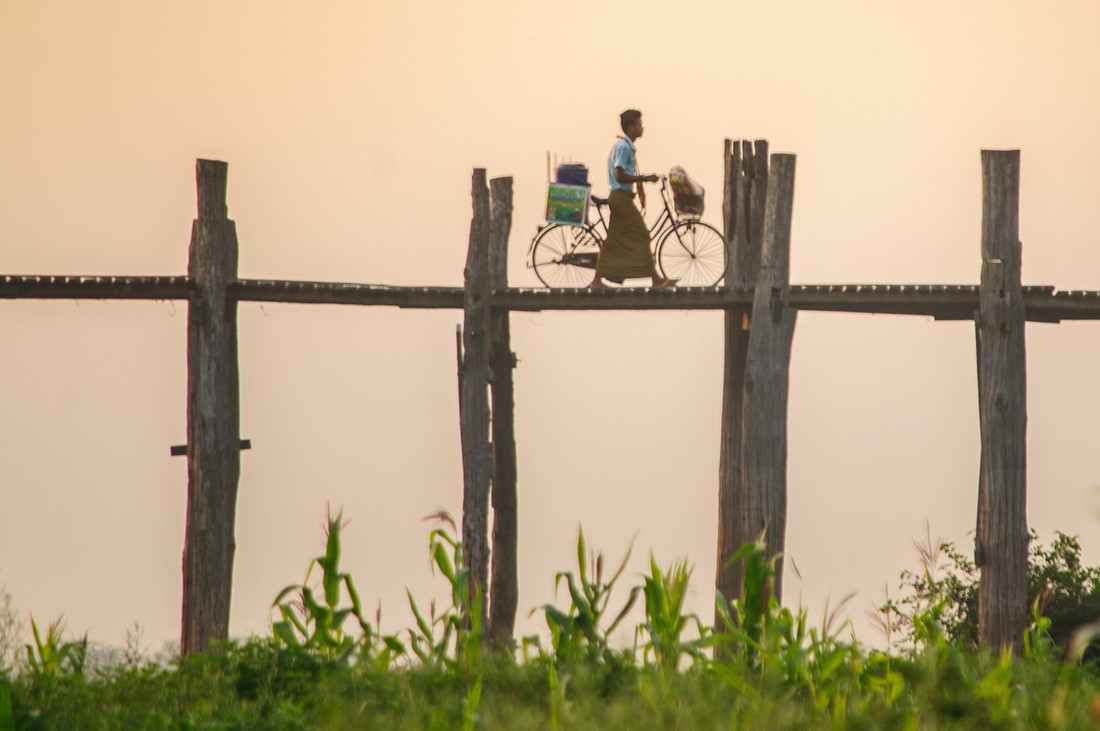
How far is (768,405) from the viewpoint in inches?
428

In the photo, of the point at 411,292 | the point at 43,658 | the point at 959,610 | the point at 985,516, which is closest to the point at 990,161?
the point at 985,516

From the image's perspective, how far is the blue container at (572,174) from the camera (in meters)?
12.4

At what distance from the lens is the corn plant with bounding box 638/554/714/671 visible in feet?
21.7

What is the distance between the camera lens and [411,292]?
1124 cm

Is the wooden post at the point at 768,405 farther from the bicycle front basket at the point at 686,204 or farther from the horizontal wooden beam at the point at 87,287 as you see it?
the horizontal wooden beam at the point at 87,287

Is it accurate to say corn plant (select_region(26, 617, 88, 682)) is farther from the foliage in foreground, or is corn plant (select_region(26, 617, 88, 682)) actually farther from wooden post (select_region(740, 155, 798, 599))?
wooden post (select_region(740, 155, 798, 599))

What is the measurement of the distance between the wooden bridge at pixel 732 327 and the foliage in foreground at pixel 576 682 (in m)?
3.03

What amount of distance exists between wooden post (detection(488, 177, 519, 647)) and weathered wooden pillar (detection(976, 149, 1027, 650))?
3.64 meters

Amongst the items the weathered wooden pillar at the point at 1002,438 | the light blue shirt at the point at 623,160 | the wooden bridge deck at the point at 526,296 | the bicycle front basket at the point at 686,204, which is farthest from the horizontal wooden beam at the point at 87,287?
the weathered wooden pillar at the point at 1002,438

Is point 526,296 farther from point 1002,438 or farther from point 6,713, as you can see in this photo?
point 6,713

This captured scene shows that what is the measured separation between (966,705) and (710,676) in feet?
4.51

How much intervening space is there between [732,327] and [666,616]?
4.99 m

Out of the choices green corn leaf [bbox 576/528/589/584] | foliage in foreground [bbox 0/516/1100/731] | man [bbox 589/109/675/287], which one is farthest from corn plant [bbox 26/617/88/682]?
man [bbox 589/109/675/287]

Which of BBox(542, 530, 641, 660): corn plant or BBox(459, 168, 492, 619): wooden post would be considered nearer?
BBox(542, 530, 641, 660): corn plant
